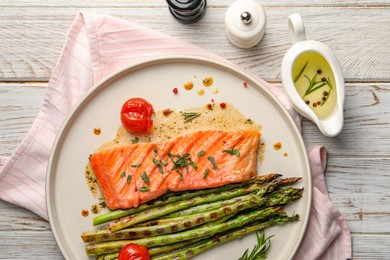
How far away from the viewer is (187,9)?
3574mm

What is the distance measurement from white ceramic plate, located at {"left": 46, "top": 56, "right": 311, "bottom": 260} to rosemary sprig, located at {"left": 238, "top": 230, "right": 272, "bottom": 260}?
43 mm

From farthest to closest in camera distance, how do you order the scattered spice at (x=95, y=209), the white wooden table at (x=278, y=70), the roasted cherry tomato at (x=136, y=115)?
the white wooden table at (x=278, y=70) → the scattered spice at (x=95, y=209) → the roasted cherry tomato at (x=136, y=115)

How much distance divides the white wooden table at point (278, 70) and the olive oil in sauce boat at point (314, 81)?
0.21 metres

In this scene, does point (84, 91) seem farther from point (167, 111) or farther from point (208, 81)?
point (208, 81)

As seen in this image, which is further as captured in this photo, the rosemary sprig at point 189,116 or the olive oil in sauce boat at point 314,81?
Result: the rosemary sprig at point 189,116

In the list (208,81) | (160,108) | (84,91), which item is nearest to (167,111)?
(160,108)

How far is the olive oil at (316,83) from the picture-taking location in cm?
362

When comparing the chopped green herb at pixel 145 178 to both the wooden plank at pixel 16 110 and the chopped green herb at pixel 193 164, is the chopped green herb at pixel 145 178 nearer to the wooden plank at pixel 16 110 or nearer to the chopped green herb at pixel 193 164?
the chopped green herb at pixel 193 164

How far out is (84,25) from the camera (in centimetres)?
378

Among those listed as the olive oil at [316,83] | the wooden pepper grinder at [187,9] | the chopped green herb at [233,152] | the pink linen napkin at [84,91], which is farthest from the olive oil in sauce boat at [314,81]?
the wooden pepper grinder at [187,9]

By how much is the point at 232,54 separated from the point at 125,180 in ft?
3.95

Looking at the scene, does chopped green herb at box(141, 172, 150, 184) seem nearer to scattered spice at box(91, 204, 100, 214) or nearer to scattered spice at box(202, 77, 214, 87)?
scattered spice at box(91, 204, 100, 214)

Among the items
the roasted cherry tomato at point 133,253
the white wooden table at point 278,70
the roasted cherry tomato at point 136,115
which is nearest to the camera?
the roasted cherry tomato at point 133,253

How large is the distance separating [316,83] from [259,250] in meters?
1.24
